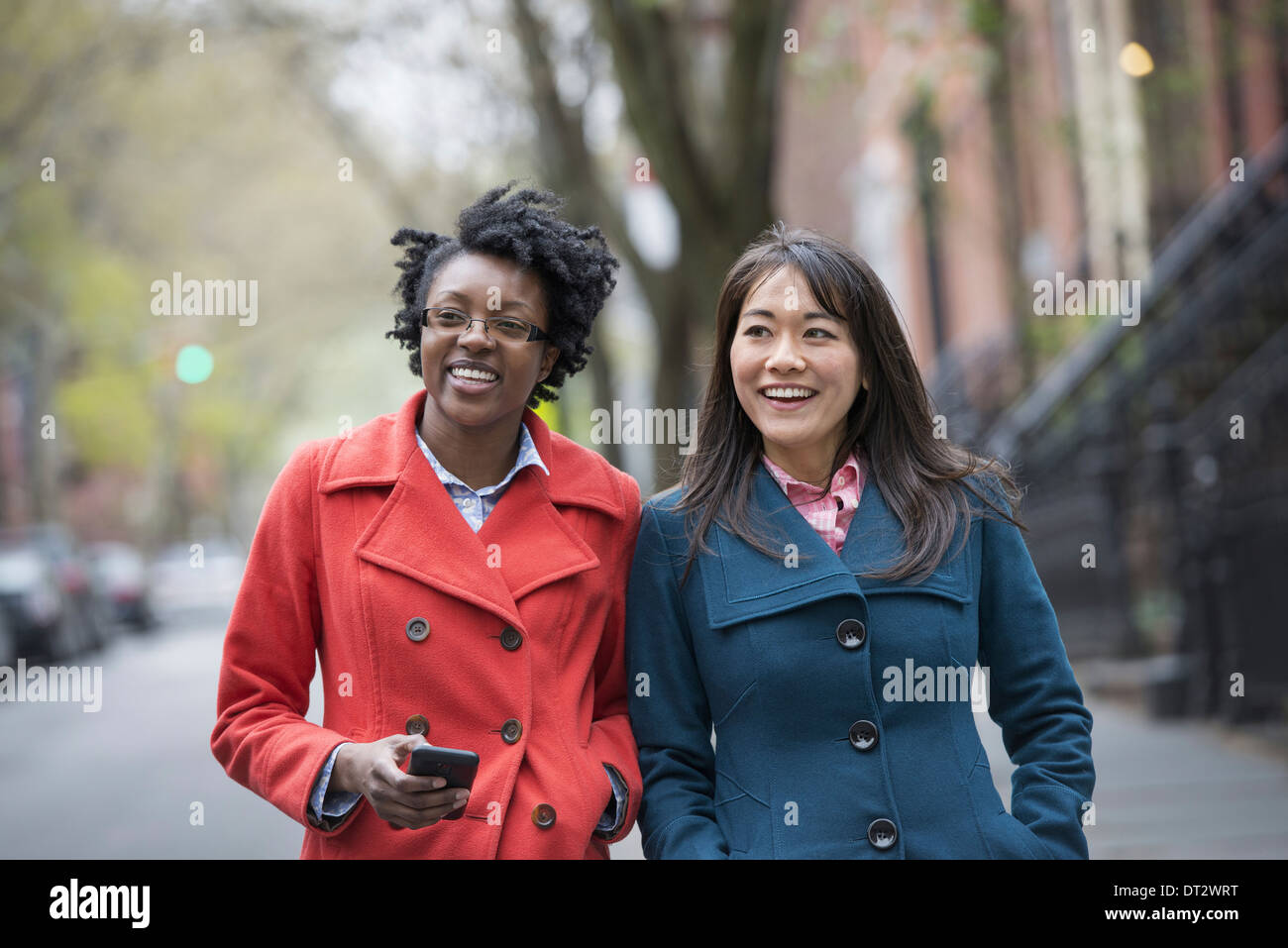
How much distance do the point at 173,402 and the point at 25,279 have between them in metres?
11.7

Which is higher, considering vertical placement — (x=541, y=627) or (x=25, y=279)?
(x=25, y=279)

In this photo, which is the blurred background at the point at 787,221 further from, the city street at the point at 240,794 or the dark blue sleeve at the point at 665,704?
the dark blue sleeve at the point at 665,704

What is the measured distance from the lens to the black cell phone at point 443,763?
2.41 m

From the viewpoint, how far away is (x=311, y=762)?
263 cm

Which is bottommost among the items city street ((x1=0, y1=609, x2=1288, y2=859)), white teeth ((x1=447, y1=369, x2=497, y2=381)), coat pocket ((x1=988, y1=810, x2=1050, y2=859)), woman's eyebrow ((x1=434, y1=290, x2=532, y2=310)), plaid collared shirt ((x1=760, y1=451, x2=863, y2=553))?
city street ((x1=0, y1=609, x2=1288, y2=859))

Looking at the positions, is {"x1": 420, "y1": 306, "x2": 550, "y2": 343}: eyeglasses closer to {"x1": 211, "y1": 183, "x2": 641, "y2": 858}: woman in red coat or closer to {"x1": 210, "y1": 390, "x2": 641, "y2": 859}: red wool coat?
{"x1": 211, "y1": 183, "x2": 641, "y2": 858}: woman in red coat

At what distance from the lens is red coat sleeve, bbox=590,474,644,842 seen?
2859 mm

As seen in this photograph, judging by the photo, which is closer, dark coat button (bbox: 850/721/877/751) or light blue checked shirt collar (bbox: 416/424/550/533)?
dark coat button (bbox: 850/721/877/751)

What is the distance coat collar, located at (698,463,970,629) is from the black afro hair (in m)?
0.57

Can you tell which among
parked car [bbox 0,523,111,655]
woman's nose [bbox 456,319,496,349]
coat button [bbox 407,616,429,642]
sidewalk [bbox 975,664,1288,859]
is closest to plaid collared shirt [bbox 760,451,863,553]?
woman's nose [bbox 456,319,496,349]

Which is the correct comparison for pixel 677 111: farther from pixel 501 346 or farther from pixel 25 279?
pixel 25 279

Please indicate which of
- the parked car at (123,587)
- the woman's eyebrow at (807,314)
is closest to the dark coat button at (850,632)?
the woman's eyebrow at (807,314)

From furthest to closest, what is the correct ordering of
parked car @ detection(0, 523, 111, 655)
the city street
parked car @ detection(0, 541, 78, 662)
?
1. parked car @ detection(0, 523, 111, 655)
2. parked car @ detection(0, 541, 78, 662)
3. the city street
